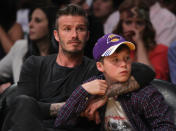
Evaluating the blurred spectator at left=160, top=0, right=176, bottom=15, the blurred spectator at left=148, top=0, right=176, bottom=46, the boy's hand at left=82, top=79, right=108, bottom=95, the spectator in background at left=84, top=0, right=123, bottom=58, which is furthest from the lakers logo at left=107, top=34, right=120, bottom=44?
the blurred spectator at left=160, top=0, right=176, bottom=15

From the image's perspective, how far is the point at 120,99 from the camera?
1.88 m

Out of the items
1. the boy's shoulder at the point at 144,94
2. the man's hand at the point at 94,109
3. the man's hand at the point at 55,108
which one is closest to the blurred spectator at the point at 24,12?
the man's hand at the point at 55,108

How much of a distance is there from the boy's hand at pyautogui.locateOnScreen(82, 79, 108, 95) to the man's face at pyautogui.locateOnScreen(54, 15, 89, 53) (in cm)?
34

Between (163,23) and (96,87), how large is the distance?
1815 millimetres

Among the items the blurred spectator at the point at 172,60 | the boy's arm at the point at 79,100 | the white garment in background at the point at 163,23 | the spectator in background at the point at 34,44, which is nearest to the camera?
the boy's arm at the point at 79,100

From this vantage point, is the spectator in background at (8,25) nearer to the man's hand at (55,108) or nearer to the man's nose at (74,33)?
the man's nose at (74,33)

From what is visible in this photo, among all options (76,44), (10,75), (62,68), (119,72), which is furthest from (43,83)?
(10,75)

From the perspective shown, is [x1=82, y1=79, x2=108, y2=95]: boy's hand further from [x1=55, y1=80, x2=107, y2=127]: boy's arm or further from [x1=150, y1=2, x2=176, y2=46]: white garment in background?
[x1=150, y1=2, x2=176, y2=46]: white garment in background

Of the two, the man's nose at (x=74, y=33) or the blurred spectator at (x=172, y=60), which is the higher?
the man's nose at (x=74, y=33)

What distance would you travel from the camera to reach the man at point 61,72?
2002 millimetres

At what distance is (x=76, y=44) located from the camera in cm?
212

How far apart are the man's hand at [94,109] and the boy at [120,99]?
0.01 meters

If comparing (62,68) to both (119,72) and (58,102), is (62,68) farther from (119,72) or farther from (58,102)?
(119,72)

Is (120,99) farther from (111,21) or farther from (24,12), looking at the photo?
(24,12)
